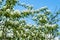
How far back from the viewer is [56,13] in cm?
1900

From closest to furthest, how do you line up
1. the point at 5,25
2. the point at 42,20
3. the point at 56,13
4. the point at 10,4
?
the point at 5,25
the point at 10,4
the point at 42,20
the point at 56,13

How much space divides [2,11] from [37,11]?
506cm

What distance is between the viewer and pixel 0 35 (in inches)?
371

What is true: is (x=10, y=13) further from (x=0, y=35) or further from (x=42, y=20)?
(x=42, y=20)

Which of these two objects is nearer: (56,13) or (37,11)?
(37,11)

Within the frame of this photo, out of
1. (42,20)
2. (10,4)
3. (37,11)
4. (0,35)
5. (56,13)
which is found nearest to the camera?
(0,35)

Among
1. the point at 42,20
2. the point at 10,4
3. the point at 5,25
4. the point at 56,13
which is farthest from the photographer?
the point at 56,13

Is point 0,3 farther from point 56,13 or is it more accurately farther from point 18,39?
point 56,13

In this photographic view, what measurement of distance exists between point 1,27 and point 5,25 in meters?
0.22

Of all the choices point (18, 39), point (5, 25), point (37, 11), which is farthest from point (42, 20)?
point (5, 25)

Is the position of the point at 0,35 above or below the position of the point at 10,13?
below

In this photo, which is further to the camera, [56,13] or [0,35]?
[56,13]

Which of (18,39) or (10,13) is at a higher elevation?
(10,13)

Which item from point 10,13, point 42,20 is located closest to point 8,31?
point 10,13
